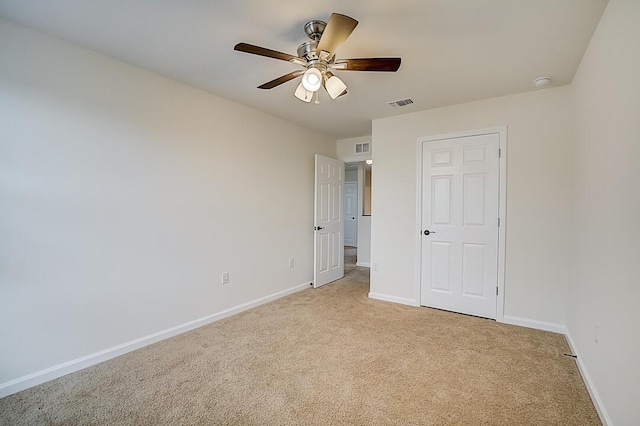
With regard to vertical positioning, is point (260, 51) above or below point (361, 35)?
below

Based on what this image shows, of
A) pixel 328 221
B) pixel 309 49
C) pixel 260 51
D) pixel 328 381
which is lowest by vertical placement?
pixel 328 381

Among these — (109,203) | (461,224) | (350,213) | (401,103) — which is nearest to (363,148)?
(401,103)

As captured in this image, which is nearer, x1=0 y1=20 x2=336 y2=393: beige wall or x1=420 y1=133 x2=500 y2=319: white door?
x1=0 y1=20 x2=336 y2=393: beige wall

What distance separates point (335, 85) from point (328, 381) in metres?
2.08

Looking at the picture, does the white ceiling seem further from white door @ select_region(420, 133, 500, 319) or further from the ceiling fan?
white door @ select_region(420, 133, 500, 319)

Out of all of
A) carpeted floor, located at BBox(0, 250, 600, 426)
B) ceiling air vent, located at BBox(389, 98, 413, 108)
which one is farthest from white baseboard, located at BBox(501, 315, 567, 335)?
ceiling air vent, located at BBox(389, 98, 413, 108)

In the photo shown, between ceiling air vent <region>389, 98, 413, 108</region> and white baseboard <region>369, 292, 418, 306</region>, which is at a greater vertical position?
ceiling air vent <region>389, 98, 413, 108</region>

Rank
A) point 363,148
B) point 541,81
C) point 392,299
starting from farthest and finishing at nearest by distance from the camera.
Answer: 1. point 363,148
2. point 392,299
3. point 541,81

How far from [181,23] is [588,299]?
3353 millimetres

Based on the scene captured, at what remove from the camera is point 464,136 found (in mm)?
3293

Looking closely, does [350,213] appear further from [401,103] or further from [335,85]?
[335,85]

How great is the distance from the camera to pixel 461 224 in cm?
334

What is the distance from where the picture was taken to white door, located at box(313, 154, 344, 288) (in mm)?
4379

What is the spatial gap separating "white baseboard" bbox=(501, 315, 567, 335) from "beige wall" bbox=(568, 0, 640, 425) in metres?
0.61
